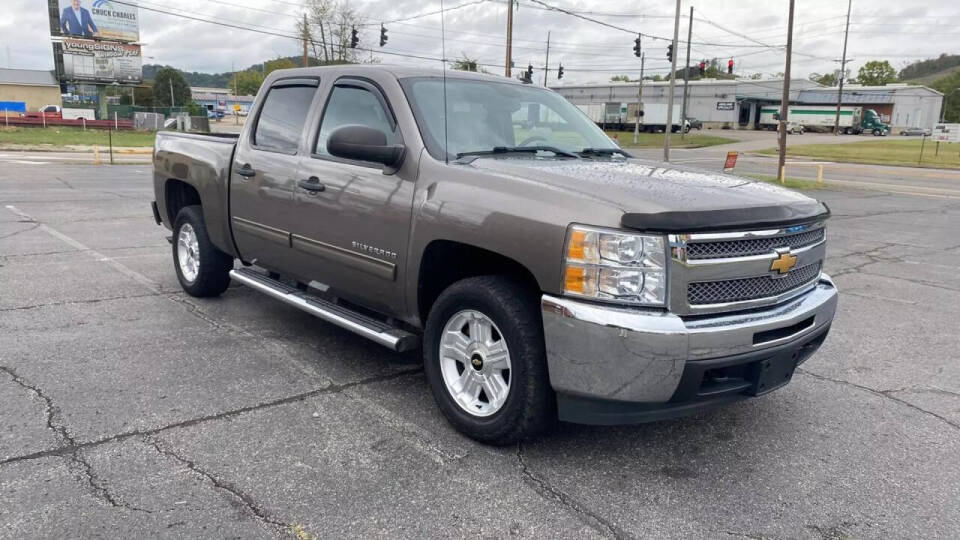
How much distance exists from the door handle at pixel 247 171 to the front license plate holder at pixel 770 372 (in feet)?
11.6

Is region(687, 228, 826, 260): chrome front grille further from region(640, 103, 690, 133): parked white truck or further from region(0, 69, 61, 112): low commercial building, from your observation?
region(0, 69, 61, 112): low commercial building

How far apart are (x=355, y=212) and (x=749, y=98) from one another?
9174 centimetres

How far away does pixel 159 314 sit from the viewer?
5.59 meters

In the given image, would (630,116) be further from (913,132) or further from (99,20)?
(99,20)

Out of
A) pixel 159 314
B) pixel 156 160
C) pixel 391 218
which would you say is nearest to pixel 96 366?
pixel 159 314

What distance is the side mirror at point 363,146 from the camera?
144 inches

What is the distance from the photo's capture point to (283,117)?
16.3 ft

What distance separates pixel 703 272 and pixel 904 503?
1.37 metres

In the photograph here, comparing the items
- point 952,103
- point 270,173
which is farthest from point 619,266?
point 952,103

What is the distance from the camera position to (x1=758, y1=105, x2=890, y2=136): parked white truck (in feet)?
266

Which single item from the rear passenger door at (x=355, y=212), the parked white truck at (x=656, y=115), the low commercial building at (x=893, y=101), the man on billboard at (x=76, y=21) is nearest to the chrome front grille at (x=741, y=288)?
→ the rear passenger door at (x=355, y=212)

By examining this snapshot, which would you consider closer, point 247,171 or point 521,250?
point 521,250

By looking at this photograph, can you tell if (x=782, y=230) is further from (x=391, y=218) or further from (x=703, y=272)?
(x=391, y=218)

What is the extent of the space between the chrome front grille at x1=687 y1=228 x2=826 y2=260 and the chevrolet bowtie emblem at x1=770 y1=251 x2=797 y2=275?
0.15 feet
